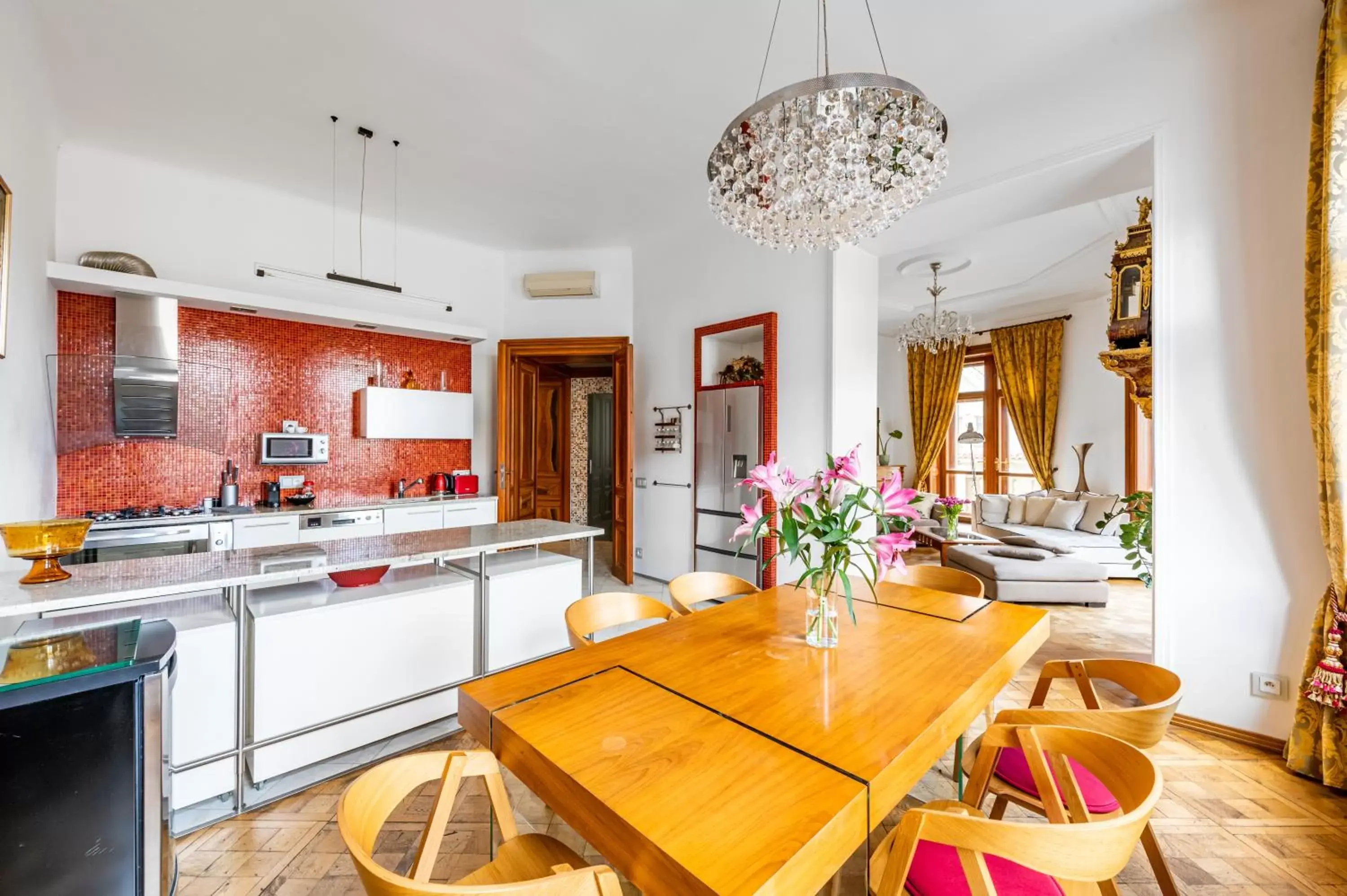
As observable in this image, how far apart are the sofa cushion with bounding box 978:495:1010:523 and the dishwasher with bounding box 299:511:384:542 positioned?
266 inches

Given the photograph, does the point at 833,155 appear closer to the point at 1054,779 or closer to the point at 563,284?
the point at 1054,779

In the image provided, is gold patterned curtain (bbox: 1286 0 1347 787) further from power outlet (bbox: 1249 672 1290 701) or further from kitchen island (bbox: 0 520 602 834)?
kitchen island (bbox: 0 520 602 834)

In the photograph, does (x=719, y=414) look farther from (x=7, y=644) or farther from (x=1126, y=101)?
(x=7, y=644)

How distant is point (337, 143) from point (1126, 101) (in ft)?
15.1

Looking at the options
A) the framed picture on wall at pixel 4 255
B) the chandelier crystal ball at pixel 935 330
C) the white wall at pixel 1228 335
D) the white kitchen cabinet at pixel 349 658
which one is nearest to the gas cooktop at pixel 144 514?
the framed picture on wall at pixel 4 255

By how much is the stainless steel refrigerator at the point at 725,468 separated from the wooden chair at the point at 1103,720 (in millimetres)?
2672

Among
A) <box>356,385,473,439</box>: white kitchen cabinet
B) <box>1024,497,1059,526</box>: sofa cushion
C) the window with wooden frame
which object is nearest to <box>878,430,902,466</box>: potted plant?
the window with wooden frame

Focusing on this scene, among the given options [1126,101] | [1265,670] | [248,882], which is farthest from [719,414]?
[248,882]

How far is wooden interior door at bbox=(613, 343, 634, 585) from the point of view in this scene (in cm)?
505

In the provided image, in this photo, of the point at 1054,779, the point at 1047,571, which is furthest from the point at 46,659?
the point at 1047,571

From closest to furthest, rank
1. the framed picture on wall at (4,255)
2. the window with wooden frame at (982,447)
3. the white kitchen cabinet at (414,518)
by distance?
the framed picture on wall at (4,255)
the white kitchen cabinet at (414,518)
the window with wooden frame at (982,447)

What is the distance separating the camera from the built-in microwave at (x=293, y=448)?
4152 mm

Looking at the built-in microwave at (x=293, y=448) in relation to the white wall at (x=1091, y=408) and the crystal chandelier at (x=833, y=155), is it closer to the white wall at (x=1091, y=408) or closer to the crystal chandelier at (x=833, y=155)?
the crystal chandelier at (x=833, y=155)

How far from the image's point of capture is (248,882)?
167 cm
